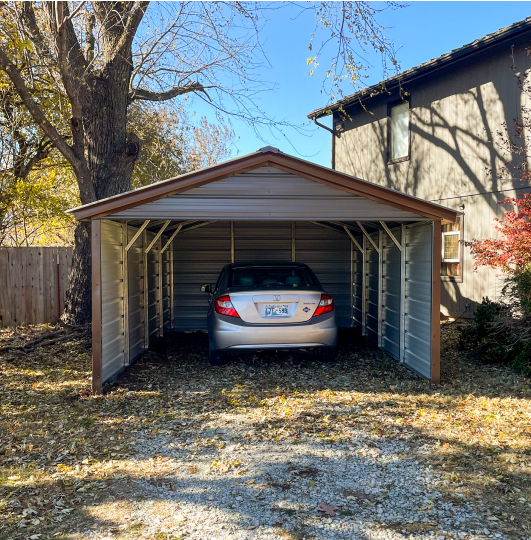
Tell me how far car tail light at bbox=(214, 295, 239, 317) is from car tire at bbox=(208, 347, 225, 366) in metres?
0.84

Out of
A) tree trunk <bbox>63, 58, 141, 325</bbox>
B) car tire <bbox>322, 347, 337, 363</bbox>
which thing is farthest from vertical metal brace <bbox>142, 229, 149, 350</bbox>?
car tire <bbox>322, 347, 337, 363</bbox>

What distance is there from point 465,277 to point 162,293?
6682 millimetres

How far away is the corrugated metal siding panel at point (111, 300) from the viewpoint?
658 centimetres

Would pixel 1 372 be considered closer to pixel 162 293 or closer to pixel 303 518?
pixel 162 293

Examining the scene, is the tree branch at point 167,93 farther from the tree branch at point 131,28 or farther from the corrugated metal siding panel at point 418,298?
the corrugated metal siding panel at point 418,298

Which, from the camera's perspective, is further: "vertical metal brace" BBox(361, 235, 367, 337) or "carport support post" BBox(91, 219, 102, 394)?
"vertical metal brace" BBox(361, 235, 367, 337)

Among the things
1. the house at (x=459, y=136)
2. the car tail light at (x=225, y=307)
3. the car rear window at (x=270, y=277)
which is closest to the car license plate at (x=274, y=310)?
the car tail light at (x=225, y=307)

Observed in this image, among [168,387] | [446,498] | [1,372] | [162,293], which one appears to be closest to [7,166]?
[162,293]

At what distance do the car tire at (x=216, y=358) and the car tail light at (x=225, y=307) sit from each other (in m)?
0.84

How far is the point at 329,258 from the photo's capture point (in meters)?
11.6

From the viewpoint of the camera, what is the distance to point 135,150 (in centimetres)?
965

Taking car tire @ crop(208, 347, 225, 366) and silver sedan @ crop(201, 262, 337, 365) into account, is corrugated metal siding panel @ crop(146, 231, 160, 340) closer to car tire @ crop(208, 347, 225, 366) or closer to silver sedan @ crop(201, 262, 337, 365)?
car tire @ crop(208, 347, 225, 366)

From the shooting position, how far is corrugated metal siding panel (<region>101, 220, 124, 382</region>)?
259 inches

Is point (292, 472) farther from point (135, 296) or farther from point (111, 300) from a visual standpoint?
point (135, 296)
